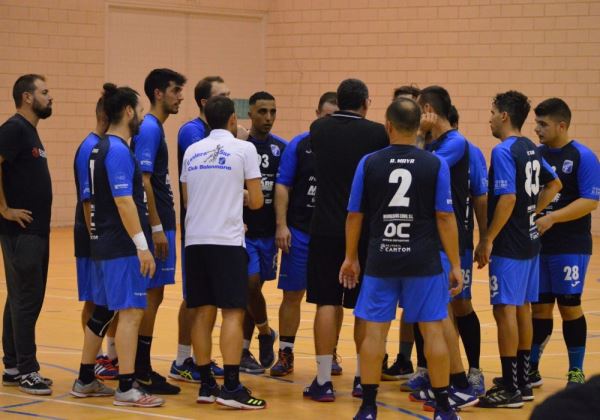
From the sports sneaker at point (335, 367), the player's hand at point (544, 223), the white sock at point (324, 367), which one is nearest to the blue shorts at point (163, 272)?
the white sock at point (324, 367)

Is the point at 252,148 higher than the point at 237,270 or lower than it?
higher

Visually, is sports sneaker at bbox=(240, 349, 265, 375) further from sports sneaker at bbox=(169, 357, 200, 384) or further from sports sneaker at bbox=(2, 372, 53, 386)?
sports sneaker at bbox=(2, 372, 53, 386)

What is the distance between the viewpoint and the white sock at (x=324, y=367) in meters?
6.28

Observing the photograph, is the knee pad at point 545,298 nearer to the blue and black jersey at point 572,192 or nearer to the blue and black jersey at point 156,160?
the blue and black jersey at point 572,192

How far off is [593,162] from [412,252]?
195 centimetres

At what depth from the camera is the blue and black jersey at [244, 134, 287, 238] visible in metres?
7.27

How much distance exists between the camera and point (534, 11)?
666 inches

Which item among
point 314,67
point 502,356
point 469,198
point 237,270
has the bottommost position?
point 502,356

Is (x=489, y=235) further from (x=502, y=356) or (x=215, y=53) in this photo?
(x=215, y=53)

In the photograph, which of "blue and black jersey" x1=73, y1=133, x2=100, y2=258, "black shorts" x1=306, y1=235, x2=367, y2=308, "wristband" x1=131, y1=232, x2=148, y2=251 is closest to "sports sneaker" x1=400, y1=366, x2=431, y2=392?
"black shorts" x1=306, y1=235, x2=367, y2=308

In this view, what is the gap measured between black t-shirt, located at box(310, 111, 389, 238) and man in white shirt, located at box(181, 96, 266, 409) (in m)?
0.49

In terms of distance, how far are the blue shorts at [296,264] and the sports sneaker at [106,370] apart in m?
1.33

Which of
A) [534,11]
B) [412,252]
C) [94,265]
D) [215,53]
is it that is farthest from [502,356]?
[215,53]

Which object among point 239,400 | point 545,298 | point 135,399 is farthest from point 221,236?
point 545,298
